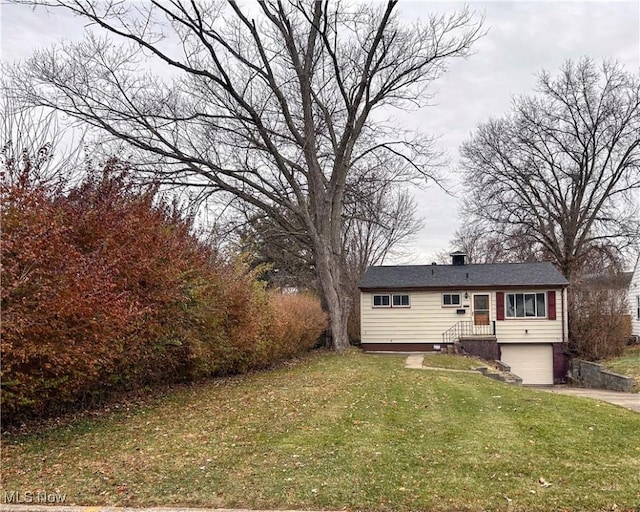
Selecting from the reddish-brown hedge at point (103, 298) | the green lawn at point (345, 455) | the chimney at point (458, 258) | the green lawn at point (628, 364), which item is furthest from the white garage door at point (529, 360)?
the reddish-brown hedge at point (103, 298)

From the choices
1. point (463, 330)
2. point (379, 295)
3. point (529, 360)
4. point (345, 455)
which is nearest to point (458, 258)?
point (463, 330)

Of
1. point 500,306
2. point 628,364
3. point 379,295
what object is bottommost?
point 628,364

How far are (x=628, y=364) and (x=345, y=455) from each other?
54.3 ft

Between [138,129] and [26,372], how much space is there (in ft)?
40.6

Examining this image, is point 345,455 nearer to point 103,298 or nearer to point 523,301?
point 103,298

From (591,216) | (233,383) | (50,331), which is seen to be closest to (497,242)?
(591,216)

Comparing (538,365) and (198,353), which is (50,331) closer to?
(198,353)

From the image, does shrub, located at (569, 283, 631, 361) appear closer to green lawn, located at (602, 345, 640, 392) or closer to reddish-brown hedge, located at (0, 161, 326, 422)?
green lawn, located at (602, 345, 640, 392)

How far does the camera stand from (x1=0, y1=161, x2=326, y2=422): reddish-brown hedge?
19.4 ft

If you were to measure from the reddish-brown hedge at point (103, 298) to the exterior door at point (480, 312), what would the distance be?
519 inches

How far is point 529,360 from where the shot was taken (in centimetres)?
2259
